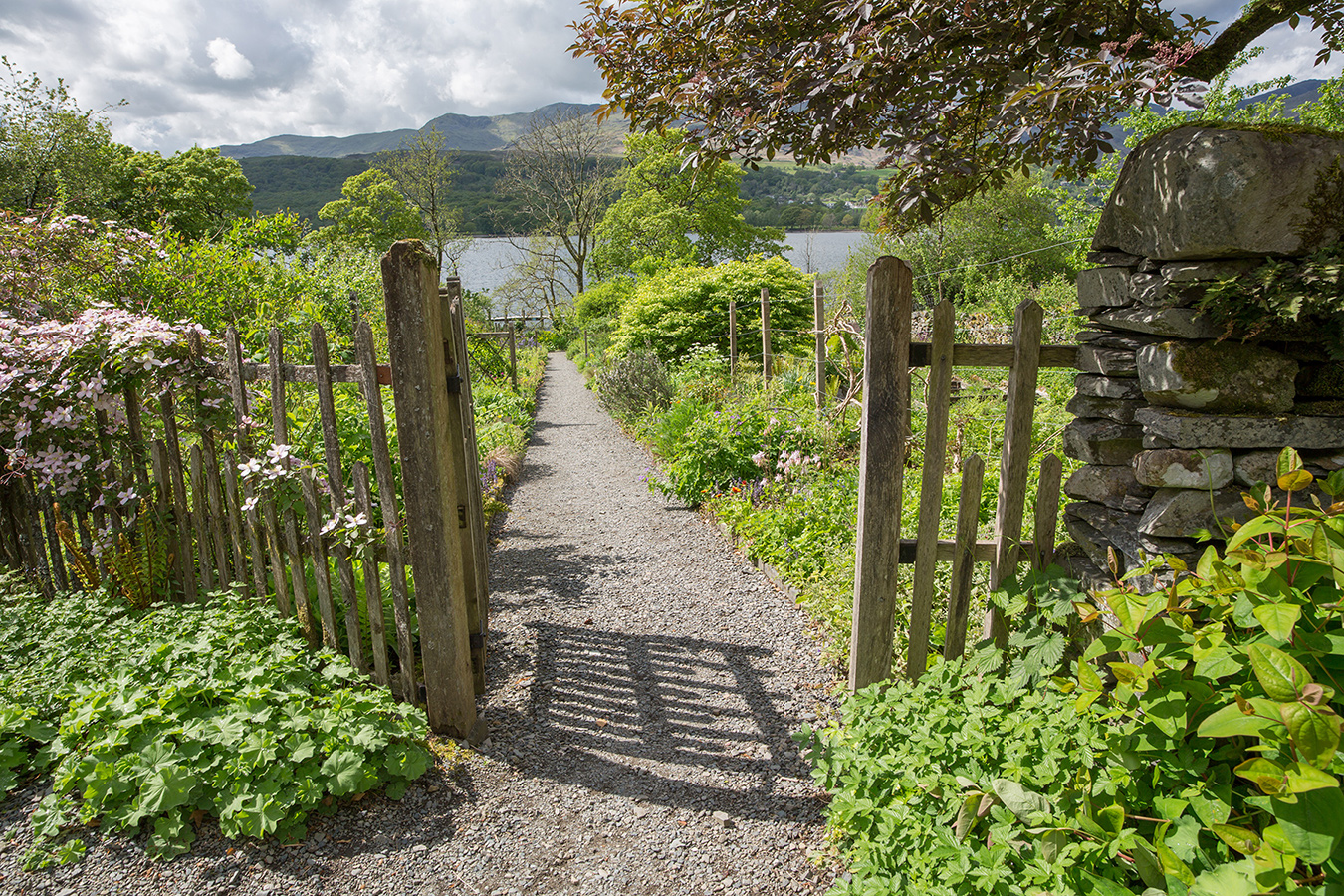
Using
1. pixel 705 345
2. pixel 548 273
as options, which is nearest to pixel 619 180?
pixel 548 273

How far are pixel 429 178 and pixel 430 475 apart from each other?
1357 inches

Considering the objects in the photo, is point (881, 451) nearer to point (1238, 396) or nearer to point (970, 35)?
point (1238, 396)

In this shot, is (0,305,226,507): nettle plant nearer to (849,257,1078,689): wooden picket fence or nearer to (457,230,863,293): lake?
(849,257,1078,689): wooden picket fence

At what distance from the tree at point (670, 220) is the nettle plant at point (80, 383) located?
21898mm

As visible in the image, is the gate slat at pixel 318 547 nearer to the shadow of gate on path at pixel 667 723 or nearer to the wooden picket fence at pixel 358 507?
the wooden picket fence at pixel 358 507

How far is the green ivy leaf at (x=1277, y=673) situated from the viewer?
1.32 meters

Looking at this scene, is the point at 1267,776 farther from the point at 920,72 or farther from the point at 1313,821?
the point at 920,72

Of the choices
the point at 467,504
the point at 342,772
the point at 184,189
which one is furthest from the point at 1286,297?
the point at 184,189

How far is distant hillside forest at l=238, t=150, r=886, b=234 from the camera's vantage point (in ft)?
134

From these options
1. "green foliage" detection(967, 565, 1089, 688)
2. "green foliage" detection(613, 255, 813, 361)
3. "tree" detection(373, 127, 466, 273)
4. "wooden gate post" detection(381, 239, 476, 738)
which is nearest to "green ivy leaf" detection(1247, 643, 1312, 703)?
"green foliage" detection(967, 565, 1089, 688)

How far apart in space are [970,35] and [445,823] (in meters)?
3.83

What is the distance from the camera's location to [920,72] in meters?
2.77

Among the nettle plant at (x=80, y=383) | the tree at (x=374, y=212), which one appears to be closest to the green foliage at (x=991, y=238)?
the tree at (x=374, y=212)

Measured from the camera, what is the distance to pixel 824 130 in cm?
284
